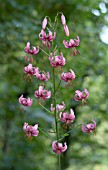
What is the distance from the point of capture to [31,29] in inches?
196

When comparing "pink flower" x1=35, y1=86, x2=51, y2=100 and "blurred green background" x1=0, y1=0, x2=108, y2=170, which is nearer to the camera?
"pink flower" x1=35, y1=86, x2=51, y2=100

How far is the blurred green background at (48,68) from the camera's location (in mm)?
4992

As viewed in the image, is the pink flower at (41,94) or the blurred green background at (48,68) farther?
the blurred green background at (48,68)

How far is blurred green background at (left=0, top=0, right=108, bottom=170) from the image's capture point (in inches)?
197

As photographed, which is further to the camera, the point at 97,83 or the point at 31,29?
the point at 97,83

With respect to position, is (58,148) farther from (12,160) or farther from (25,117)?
(12,160)

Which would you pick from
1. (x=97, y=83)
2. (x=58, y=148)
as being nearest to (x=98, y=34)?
(x=97, y=83)

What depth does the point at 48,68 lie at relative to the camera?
17.1 feet

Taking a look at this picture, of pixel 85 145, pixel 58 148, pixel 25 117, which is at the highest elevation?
pixel 85 145

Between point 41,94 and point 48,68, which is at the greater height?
point 48,68

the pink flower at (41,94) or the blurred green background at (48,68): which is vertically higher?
the blurred green background at (48,68)

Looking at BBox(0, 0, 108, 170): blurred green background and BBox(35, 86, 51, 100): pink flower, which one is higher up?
BBox(0, 0, 108, 170): blurred green background

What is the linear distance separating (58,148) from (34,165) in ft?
23.7

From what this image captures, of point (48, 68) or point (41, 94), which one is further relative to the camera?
point (48, 68)
